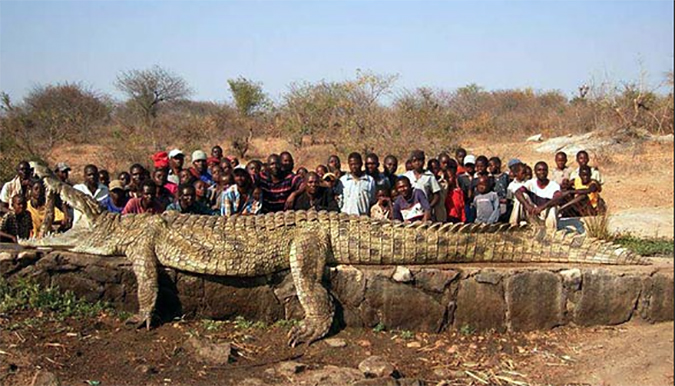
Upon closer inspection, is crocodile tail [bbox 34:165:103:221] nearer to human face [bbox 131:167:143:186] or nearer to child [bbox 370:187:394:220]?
human face [bbox 131:167:143:186]

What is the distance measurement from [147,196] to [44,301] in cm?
135

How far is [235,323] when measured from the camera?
18.1 feet

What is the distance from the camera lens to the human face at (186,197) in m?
6.49

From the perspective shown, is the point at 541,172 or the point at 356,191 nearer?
the point at 356,191

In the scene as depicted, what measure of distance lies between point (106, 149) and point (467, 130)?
40.0 ft

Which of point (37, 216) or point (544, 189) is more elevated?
point (544, 189)

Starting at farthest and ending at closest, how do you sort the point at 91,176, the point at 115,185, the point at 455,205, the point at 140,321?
the point at 455,205, the point at 91,176, the point at 115,185, the point at 140,321

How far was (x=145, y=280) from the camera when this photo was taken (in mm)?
5371

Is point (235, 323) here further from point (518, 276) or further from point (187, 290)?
point (518, 276)

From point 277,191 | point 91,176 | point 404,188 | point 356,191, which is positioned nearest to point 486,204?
point 404,188

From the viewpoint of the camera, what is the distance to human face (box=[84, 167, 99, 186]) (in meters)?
7.11

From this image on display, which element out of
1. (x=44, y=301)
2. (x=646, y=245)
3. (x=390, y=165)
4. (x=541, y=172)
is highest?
(x=390, y=165)

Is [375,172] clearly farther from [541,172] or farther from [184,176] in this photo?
[184,176]

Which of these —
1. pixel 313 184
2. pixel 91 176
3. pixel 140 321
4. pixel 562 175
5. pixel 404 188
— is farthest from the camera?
pixel 562 175
